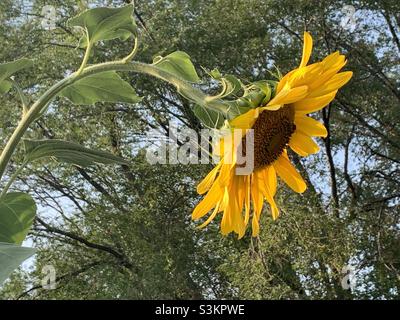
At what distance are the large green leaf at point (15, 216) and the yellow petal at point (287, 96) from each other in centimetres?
14

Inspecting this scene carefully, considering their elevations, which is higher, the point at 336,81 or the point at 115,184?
the point at 115,184

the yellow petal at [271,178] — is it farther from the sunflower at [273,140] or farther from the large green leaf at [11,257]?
the large green leaf at [11,257]

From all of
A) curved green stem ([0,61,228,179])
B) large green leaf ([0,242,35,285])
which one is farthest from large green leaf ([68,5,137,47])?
large green leaf ([0,242,35,285])

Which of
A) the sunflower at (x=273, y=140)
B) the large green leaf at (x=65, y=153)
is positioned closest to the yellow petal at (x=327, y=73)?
the sunflower at (x=273, y=140)

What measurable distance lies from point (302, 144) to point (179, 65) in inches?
3.9

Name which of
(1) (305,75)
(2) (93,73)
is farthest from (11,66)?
(1) (305,75)

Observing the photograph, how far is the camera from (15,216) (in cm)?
37

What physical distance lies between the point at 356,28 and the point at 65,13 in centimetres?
181

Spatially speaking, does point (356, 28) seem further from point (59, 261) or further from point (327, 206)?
point (59, 261)

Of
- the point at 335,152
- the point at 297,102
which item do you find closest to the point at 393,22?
the point at 335,152

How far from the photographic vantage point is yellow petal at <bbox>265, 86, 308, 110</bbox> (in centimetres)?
34

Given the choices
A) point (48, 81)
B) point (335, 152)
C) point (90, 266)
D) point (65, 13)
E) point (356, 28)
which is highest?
point (65, 13)

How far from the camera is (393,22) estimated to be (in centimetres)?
432

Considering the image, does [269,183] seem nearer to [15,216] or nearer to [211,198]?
[211,198]
